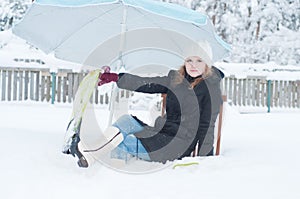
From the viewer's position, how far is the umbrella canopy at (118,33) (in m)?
3.79

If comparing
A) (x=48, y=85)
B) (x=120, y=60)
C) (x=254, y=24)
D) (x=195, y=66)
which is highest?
(x=254, y=24)

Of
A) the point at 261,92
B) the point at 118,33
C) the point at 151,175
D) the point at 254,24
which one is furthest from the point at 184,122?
the point at 254,24

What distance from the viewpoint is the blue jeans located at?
10.5ft

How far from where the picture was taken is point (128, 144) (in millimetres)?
3242

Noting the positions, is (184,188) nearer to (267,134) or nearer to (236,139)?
(236,139)

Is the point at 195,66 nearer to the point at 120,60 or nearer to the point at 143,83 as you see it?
the point at 143,83

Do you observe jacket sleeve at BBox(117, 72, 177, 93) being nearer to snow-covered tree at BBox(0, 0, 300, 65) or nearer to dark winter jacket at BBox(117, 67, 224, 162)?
dark winter jacket at BBox(117, 67, 224, 162)

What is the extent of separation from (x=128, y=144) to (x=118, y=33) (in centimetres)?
204

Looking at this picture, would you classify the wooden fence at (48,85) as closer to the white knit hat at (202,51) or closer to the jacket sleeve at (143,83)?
the jacket sleeve at (143,83)

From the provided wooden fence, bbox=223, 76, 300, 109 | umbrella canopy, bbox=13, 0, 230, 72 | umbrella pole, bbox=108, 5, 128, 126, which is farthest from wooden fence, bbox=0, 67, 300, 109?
umbrella pole, bbox=108, 5, 128, 126

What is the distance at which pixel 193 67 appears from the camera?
3.49 metres

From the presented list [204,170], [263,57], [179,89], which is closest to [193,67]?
[179,89]

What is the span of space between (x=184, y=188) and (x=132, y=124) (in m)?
0.96

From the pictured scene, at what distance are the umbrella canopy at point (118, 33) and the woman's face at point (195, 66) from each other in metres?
0.33
